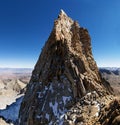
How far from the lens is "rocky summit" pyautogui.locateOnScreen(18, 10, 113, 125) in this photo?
2999cm

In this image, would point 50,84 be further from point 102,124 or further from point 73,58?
point 102,124

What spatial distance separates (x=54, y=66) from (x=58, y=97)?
19.5 feet

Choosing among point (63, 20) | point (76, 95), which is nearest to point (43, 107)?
point (76, 95)

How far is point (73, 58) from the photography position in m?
36.8

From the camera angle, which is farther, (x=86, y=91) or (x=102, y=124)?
(x=86, y=91)

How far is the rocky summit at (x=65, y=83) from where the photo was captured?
2999cm

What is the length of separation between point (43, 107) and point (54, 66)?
289 inches

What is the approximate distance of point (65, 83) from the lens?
116 ft

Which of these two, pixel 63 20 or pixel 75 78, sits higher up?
pixel 63 20

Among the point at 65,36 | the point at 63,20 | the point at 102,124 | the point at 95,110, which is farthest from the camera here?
the point at 63,20

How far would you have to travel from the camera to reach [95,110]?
2712cm

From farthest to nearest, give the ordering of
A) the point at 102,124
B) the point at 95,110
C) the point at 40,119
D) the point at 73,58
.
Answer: the point at 73,58
the point at 40,119
the point at 95,110
the point at 102,124

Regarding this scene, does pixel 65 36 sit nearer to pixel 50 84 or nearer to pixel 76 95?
pixel 50 84

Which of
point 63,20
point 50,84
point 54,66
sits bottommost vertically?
point 50,84
